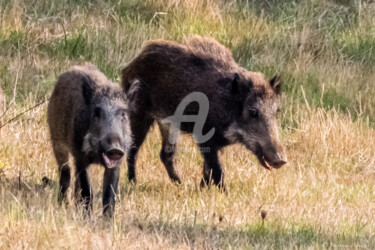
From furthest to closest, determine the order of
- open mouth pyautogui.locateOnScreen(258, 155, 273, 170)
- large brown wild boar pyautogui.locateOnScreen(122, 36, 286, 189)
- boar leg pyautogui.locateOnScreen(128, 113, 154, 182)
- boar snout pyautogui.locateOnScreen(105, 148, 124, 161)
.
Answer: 1. boar leg pyautogui.locateOnScreen(128, 113, 154, 182)
2. large brown wild boar pyautogui.locateOnScreen(122, 36, 286, 189)
3. open mouth pyautogui.locateOnScreen(258, 155, 273, 170)
4. boar snout pyautogui.locateOnScreen(105, 148, 124, 161)

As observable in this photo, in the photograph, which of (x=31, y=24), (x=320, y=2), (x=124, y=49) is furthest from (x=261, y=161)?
(x=320, y=2)

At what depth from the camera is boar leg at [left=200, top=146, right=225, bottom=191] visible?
7.77 m

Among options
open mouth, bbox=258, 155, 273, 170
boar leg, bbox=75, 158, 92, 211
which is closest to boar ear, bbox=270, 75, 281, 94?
open mouth, bbox=258, 155, 273, 170

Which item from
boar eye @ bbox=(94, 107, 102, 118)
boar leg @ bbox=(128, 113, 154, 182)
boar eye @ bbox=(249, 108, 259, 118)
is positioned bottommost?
boar leg @ bbox=(128, 113, 154, 182)

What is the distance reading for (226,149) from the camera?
28.9ft

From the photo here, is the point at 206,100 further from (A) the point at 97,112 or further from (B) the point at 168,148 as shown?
(A) the point at 97,112

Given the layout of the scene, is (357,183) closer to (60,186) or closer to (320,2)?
(60,186)

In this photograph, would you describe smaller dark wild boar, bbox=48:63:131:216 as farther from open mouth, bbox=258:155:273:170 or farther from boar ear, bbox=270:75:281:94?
boar ear, bbox=270:75:281:94

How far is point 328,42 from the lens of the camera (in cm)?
1170

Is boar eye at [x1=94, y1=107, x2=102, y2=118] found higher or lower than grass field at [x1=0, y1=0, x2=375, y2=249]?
higher

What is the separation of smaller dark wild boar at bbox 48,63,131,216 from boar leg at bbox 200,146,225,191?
131 centimetres

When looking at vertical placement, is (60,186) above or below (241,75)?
below

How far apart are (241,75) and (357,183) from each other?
1.50 meters

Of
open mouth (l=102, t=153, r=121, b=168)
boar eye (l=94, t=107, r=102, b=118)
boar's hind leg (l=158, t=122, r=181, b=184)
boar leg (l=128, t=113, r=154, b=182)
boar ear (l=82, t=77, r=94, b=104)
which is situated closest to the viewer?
open mouth (l=102, t=153, r=121, b=168)
